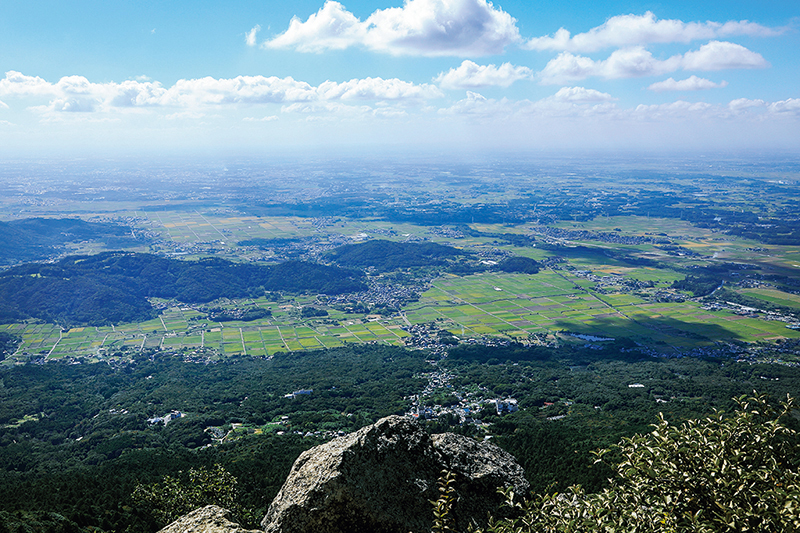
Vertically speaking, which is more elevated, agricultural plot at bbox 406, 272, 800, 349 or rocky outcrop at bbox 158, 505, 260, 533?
rocky outcrop at bbox 158, 505, 260, 533

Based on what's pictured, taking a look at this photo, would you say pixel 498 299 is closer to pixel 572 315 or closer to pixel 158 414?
pixel 572 315

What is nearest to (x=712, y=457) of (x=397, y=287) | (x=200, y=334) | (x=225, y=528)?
(x=225, y=528)

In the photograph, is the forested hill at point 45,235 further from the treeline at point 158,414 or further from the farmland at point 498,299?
the treeline at point 158,414

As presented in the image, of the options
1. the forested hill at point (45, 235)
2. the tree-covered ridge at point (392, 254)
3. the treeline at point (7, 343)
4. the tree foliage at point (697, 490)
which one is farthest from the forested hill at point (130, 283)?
the tree foliage at point (697, 490)

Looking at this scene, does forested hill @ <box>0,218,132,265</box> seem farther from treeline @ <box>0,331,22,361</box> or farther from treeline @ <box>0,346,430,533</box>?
treeline @ <box>0,346,430,533</box>

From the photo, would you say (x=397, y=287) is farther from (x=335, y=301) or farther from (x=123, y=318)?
(x=123, y=318)

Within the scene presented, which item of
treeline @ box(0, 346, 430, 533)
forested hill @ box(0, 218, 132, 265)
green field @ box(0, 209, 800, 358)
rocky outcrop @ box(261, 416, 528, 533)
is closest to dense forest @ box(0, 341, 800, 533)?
treeline @ box(0, 346, 430, 533)
